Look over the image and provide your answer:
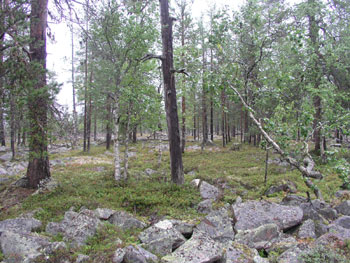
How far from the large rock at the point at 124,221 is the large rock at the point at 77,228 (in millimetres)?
854

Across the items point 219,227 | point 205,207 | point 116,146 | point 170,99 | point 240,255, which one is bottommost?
point 205,207

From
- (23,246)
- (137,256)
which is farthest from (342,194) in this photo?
(23,246)

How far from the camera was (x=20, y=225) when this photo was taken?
18.6 ft

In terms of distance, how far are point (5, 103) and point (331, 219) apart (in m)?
9.10

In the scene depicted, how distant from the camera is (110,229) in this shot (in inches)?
226

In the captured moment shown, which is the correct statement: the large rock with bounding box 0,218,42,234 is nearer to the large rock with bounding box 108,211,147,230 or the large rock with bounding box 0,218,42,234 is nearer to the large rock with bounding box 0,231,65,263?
the large rock with bounding box 0,231,65,263

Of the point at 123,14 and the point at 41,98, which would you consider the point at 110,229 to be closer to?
the point at 41,98

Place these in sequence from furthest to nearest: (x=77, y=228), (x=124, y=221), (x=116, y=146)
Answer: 1. (x=116, y=146)
2. (x=124, y=221)
3. (x=77, y=228)

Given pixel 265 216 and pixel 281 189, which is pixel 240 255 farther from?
pixel 281 189

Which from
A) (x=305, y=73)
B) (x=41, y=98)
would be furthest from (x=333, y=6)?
(x=41, y=98)

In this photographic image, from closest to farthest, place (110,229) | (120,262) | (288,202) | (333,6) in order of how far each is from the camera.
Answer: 1. (120,262)
2. (110,229)
3. (288,202)
4. (333,6)

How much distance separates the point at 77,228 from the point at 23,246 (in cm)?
109

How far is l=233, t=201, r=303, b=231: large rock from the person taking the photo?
592 centimetres

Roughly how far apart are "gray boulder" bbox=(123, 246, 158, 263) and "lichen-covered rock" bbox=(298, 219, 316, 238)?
3.43m
